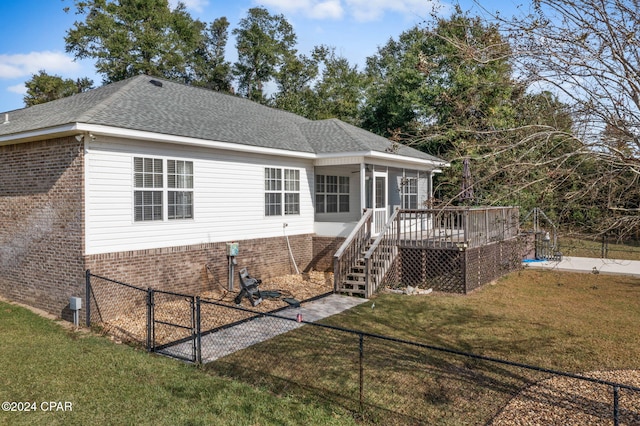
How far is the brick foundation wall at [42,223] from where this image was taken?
28.3ft

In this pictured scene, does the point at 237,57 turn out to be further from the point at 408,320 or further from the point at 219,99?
the point at 408,320

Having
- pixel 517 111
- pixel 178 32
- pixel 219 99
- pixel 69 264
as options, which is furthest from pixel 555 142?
pixel 178 32

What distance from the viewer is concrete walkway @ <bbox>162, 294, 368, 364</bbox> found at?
23.3ft

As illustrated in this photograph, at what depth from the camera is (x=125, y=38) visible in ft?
99.7

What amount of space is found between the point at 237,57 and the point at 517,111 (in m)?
36.3

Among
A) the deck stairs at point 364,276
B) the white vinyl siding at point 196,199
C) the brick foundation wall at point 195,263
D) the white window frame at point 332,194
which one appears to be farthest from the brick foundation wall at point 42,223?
the white window frame at point 332,194

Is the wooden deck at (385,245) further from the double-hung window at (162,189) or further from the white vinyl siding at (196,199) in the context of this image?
the double-hung window at (162,189)

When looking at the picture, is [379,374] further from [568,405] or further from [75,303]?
[75,303]

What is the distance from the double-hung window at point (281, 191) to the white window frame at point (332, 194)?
1.25 metres

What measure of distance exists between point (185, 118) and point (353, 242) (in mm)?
5557

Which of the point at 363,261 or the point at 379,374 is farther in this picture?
the point at 363,261

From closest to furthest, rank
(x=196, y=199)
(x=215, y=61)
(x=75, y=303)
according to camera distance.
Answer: (x=75, y=303), (x=196, y=199), (x=215, y=61)

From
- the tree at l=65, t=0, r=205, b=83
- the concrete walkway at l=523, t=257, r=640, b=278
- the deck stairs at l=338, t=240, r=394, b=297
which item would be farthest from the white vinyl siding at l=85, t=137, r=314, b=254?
the tree at l=65, t=0, r=205, b=83

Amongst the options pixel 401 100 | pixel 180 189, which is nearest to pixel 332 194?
pixel 180 189
